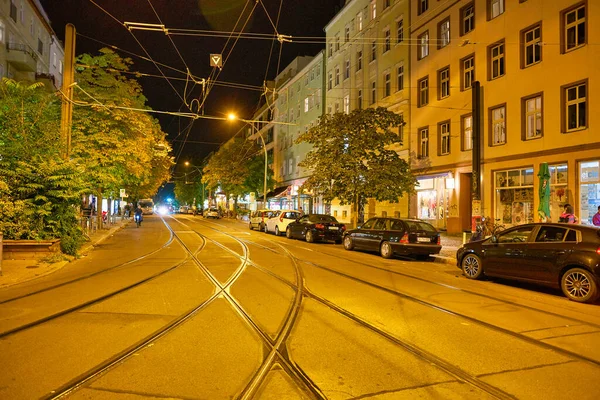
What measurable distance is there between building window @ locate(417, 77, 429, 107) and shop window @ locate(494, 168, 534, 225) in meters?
7.38

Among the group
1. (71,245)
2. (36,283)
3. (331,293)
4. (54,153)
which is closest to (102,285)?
(36,283)

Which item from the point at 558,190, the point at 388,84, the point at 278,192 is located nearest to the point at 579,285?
the point at 558,190

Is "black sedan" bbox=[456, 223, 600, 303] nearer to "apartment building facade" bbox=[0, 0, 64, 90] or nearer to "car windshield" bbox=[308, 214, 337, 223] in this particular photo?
"car windshield" bbox=[308, 214, 337, 223]

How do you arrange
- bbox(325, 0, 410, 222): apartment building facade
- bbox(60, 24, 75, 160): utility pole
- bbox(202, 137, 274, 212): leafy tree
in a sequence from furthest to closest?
1. bbox(202, 137, 274, 212): leafy tree
2. bbox(325, 0, 410, 222): apartment building facade
3. bbox(60, 24, 75, 160): utility pole

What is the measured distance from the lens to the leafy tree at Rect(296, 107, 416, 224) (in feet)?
73.4

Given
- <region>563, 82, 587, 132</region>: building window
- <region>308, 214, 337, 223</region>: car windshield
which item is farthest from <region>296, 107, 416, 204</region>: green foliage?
<region>563, 82, 587, 132</region>: building window

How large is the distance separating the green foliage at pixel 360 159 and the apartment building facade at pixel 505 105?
3.59 m

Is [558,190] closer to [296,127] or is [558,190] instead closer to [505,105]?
[505,105]

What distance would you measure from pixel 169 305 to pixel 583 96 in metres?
17.7

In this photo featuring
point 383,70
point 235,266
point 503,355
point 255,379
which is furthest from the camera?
point 383,70

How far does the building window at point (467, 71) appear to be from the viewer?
77.3 feet

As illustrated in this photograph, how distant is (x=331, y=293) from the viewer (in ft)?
29.2

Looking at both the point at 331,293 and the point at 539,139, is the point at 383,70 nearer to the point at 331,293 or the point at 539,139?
the point at 539,139

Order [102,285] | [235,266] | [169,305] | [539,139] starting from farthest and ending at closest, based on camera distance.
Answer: [539,139]
[235,266]
[102,285]
[169,305]
